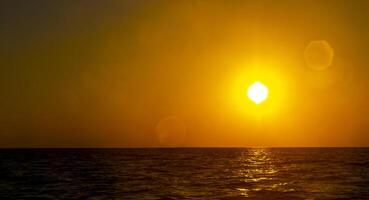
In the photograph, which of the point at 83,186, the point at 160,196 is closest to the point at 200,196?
the point at 160,196

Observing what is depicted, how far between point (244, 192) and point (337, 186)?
9.58m

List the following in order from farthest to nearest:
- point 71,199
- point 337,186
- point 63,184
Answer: point 63,184
point 337,186
point 71,199

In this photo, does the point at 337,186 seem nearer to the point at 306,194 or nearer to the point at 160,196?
the point at 306,194

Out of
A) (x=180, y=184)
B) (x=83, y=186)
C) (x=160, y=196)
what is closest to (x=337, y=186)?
(x=180, y=184)

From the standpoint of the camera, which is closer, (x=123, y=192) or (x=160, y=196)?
(x=160, y=196)

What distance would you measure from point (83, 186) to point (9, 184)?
27.1ft

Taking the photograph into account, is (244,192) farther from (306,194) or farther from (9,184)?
(9,184)

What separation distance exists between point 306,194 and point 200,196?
796cm

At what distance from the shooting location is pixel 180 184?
44.6 meters

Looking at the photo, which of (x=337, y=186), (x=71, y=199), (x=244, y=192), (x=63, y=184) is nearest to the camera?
(x=71, y=199)

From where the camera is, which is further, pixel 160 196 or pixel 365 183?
pixel 365 183

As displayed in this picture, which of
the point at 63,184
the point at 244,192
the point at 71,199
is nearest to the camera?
the point at 71,199

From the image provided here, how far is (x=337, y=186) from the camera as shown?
4284 centimetres

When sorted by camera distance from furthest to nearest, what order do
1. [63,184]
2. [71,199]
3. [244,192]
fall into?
[63,184] < [244,192] < [71,199]
